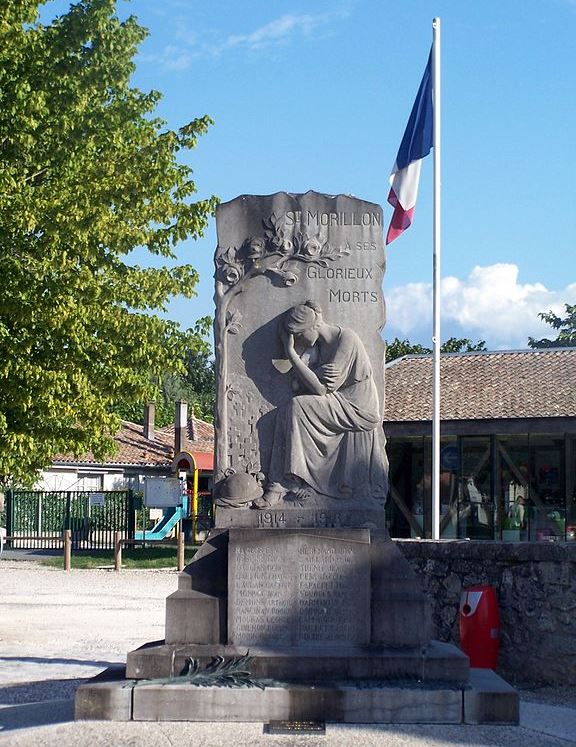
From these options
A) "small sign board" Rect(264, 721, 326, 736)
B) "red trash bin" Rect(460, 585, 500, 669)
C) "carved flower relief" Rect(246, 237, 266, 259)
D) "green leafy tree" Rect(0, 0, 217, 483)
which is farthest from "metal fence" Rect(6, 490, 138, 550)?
"small sign board" Rect(264, 721, 326, 736)

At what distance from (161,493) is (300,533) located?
68.5 ft

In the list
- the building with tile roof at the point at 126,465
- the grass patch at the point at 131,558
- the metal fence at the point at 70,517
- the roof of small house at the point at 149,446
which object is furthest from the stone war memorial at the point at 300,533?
the roof of small house at the point at 149,446

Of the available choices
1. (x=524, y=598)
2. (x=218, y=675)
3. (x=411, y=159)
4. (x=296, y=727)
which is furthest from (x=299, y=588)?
(x=411, y=159)

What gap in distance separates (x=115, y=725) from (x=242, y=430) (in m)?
2.19

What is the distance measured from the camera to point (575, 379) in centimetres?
2894

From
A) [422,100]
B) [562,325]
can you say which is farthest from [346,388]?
[562,325]

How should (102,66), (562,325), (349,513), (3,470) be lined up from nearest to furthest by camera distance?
(349,513) < (3,470) < (102,66) < (562,325)

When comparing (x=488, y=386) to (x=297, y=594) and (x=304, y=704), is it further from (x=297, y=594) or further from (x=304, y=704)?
(x=304, y=704)

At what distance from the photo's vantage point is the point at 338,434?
25.3ft

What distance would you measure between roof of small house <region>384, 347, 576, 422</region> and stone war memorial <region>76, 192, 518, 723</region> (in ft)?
65.6

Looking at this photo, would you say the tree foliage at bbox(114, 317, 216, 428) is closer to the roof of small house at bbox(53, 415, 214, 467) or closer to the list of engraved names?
the roof of small house at bbox(53, 415, 214, 467)

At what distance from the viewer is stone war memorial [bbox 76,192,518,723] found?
680 cm

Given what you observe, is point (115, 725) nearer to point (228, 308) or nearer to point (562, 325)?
point (228, 308)

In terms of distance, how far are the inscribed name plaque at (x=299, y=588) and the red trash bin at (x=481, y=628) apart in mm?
2855
